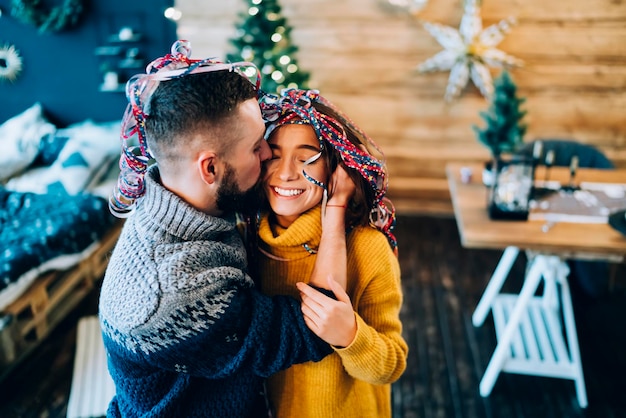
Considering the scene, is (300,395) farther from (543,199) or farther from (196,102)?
(543,199)

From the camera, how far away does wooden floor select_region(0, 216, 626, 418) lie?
223cm

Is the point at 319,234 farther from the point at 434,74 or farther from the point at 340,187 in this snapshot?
the point at 434,74

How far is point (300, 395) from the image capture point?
1.20m

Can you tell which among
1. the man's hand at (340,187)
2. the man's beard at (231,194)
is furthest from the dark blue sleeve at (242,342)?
the man's hand at (340,187)

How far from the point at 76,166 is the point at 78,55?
3.64 feet

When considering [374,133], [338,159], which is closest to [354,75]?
[374,133]

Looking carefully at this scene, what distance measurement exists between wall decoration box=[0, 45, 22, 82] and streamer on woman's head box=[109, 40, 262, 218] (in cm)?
323

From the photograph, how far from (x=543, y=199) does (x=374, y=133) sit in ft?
5.36

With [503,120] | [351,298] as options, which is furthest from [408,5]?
[351,298]

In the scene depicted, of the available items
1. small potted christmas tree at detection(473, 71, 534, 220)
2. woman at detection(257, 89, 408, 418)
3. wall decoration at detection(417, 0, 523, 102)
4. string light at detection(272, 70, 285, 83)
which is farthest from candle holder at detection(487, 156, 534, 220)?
string light at detection(272, 70, 285, 83)

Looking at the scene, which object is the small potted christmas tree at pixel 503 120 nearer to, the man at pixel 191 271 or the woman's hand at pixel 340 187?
the woman's hand at pixel 340 187

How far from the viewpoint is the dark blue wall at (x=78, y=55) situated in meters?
3.55

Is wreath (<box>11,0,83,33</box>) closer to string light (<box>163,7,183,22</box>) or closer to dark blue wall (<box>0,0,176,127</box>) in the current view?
dark blue wall (<box>0,0,176,127</box>)

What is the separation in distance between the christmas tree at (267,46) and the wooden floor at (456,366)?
4.79 ft
